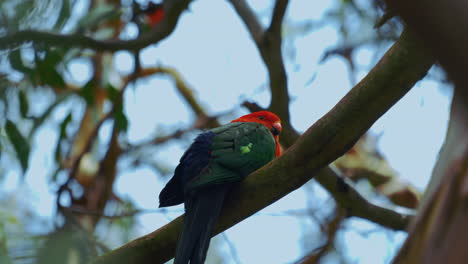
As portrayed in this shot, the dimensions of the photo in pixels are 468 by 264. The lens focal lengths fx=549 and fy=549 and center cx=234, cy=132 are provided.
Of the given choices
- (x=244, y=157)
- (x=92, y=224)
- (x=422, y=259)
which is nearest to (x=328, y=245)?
(x=244, y=157)

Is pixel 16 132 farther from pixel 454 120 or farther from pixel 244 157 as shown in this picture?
pixel 454 120

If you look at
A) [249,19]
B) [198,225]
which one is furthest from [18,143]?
[249,19]

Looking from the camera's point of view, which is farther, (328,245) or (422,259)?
(328,245)

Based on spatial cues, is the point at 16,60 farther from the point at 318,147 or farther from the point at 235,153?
the point at 318,147

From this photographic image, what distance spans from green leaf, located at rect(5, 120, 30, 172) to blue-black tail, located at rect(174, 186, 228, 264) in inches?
67.6

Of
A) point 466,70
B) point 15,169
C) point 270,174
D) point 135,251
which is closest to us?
point 466,70

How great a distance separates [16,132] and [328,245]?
2649mm

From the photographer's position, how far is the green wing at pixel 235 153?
127 inches

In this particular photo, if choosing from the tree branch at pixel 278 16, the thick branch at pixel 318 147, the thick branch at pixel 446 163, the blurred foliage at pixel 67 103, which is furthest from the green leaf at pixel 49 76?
the thick branch at pixel 446 163

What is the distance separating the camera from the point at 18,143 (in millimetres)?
4207

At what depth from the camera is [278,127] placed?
4.32m

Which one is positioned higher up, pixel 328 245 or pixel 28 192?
pixel 328 245

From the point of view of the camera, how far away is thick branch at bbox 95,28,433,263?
2393 mm

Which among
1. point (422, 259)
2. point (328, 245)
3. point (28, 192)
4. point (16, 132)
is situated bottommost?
point (28, 192)
